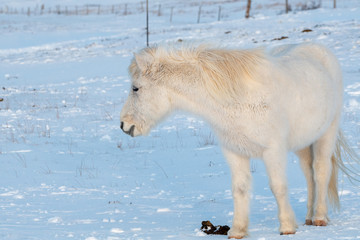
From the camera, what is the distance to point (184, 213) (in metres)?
5.79

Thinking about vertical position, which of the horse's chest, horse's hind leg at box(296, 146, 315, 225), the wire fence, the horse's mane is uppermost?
the wire fence

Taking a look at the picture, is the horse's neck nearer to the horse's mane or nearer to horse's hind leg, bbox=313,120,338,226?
the horse's mane

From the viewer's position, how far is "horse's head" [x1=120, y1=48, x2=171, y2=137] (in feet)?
15.7

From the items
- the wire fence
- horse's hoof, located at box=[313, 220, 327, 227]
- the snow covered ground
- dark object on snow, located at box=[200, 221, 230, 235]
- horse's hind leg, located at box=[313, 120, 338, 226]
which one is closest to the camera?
dark object on snow, located at box=[200, 221, 230, 235]

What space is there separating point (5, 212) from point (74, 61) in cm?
1923

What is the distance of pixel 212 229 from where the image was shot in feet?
16.6

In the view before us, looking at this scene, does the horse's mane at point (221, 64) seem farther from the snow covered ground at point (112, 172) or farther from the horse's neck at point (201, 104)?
the snow covered ground at point (112, 172)

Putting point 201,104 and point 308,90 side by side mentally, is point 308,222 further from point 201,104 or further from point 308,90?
point 201,104

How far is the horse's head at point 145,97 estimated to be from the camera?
15.7ft

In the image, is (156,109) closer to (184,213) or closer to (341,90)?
(184,213)

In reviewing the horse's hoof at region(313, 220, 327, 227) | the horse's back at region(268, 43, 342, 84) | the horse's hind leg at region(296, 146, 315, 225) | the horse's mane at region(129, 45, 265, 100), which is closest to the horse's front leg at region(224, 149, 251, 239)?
the horse's mane at region(129, 45, 265, 100)

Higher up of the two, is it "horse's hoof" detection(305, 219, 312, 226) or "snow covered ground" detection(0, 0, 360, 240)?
"snow covered ground" detection(0, 0, 360, 240)

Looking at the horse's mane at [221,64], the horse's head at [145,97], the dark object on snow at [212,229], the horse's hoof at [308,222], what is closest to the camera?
the horse's mane at [221,64]

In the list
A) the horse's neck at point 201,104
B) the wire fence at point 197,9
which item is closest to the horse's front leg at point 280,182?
the horse's neck at point 201,104
